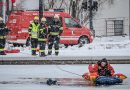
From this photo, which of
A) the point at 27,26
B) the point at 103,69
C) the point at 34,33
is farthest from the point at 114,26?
the point at 103,69

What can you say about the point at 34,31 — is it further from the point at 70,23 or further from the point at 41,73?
the point at 70,23

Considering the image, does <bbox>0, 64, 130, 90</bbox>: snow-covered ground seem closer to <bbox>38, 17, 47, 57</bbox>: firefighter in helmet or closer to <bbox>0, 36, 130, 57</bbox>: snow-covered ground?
<bbox>38, 17, 47, 57</bbox>: firefighter in helmet

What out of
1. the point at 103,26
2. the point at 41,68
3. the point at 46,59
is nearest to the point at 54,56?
the point at 46,59

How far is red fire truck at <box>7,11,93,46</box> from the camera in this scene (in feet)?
101

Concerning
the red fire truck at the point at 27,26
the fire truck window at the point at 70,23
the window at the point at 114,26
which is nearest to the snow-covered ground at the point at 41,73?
the red fire truck at the point at 27,26

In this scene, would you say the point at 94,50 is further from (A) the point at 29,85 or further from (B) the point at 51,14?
(A) the point at 29,85

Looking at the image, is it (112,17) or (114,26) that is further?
(112,17)

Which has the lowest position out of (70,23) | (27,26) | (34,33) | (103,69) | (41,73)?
(41,73)

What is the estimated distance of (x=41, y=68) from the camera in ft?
71.4

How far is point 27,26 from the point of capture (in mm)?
30828

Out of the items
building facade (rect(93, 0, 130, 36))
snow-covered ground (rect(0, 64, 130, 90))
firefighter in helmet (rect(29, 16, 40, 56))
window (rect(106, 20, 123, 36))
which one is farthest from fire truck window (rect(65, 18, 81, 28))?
window (rect(106, 20, 123, 36))

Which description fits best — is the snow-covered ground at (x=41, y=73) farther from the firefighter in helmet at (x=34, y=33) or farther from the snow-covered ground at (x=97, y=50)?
the snow-covered ground at (x=97, y=50)

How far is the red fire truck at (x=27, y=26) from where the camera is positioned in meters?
30.7

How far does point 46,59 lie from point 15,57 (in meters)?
1.41
